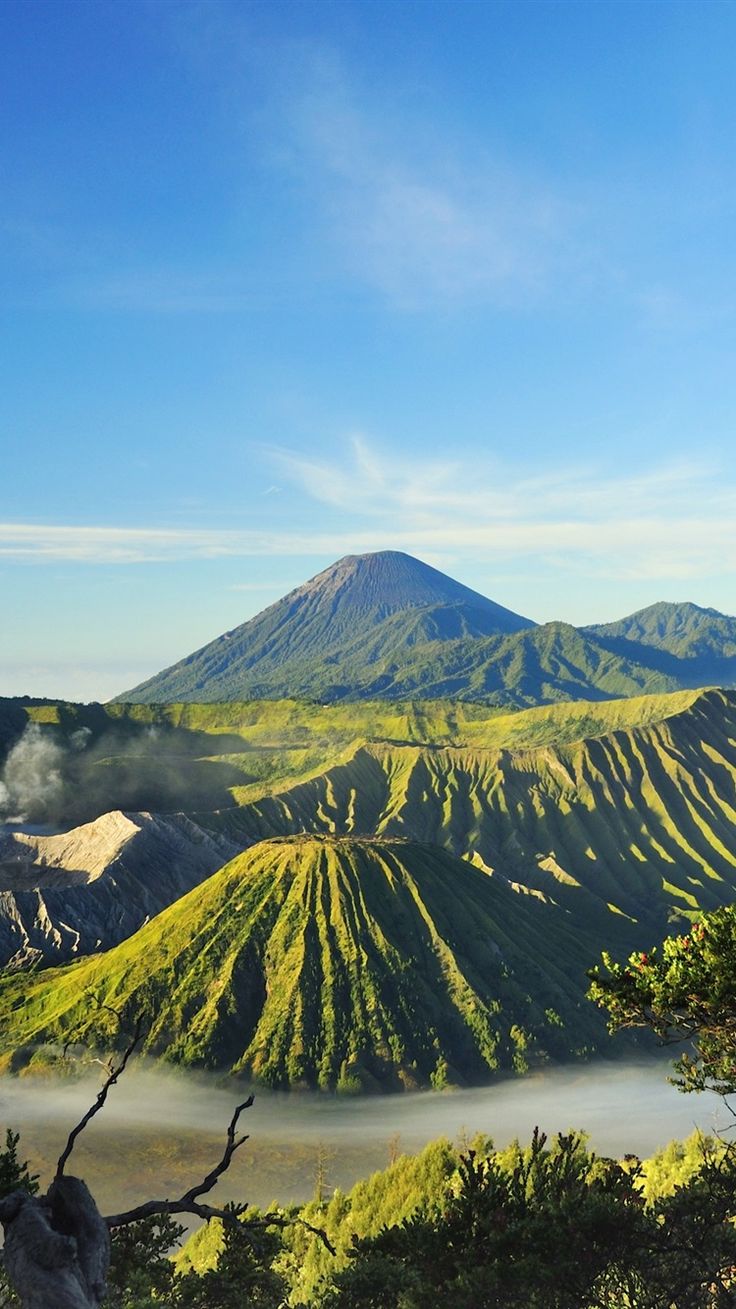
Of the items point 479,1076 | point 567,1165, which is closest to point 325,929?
point 479,1076

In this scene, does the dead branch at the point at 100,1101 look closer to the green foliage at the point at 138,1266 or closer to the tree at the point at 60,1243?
the tree at the point at 60,1243

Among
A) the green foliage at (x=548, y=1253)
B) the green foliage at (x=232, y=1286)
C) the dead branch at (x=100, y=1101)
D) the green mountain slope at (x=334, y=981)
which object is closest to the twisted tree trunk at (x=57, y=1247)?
the dead branch at (x=100, y=1101)

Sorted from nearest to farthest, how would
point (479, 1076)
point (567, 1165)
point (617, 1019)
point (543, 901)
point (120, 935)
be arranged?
point (617, 1019) → point (567, 1165) → point (479, 1076) → point (120, 935) → point (543, 901)

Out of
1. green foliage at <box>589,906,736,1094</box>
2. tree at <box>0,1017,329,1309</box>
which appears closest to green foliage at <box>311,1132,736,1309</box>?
green foliage at <box>589,906,736,1094</box>

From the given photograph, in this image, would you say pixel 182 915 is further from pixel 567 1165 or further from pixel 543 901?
pixel 567 1165

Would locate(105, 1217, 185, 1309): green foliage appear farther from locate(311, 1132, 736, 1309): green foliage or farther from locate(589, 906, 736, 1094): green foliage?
locate(589, 906, 736, 1094): green foliage

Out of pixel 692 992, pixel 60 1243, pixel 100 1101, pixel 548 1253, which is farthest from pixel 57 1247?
pixel 548 1253
